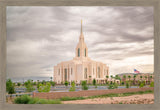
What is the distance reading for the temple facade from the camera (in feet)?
40.6

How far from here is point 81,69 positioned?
46.8 feet

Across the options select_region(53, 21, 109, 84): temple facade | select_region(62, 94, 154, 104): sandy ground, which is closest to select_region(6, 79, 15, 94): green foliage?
select_region(62, 94, 154, 104): sandy ground

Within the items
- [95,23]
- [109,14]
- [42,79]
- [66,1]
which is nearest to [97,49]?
[95,23]

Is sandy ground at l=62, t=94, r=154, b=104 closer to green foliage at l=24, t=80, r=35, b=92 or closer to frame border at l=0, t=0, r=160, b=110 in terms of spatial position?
green foliage at l=24, t=80, r=35, b=92

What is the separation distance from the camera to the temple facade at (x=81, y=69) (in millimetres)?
12360

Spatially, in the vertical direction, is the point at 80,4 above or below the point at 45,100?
above

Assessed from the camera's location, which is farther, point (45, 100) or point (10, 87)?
point (10, 87)

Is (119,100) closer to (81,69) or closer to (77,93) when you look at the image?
(77,93)

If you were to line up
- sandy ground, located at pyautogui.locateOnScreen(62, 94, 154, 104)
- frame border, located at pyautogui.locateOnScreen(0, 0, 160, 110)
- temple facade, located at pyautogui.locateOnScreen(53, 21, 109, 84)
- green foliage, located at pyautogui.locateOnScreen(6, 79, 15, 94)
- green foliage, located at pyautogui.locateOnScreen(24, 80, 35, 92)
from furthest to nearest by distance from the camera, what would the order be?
temple facade, located at pyautogui.locateOnScreen(53, 21, 109, 84) → green foliage, located at pyautogui.locateOnScreen(24, 80, 35, 92) → sandy ground, located at pyautogui.locateOnScreen(62, 94, 154, 104) → green foliage, located at pyautogui.locateOnScreen(6, 79, 15, 94) → frame border, located at pyautogui.locateOnScreen(0, 0, 160, 110)

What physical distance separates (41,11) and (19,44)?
1.69m

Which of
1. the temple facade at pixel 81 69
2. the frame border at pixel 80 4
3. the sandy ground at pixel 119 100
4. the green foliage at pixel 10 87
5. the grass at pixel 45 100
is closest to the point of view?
the frame border at pixel 80 4

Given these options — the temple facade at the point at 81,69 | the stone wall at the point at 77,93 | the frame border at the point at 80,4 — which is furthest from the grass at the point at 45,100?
the temple facade at the point at 81,69

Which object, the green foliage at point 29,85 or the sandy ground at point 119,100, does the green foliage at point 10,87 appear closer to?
the green foliage at point 29,85

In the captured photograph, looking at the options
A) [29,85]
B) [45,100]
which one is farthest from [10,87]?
[45,100]
